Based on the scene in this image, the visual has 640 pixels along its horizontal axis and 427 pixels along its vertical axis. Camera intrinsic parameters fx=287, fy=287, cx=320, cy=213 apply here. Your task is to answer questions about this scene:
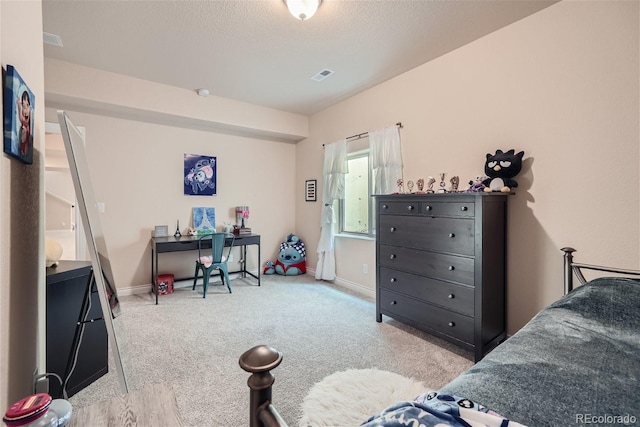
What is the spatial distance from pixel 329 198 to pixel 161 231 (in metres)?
2.51

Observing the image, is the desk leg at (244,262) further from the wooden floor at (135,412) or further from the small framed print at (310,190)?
the wooden floor at (135,412)

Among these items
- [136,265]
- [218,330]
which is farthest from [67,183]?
[218,330]

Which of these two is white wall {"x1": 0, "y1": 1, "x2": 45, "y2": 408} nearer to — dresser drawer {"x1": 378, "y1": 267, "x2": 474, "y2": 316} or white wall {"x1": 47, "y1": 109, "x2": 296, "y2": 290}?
white wall {"x1": 47, "y1": 109, "x2": 296, "y2": 290}

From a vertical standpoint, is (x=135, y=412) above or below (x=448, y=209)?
below

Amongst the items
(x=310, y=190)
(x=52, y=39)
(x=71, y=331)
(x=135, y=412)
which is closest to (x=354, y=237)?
(x=310, y=190)

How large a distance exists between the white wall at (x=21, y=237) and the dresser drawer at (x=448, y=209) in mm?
2631

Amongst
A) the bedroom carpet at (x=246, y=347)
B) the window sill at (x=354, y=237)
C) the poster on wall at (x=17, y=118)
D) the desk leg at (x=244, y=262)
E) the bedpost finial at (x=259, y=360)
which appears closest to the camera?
the bedpost finial at (x=259, y=360)

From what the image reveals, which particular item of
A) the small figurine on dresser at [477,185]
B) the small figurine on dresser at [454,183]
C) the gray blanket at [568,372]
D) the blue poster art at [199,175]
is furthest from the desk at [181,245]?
the gray blanket at [568,372]

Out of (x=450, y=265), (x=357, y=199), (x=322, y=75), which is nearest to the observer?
(x=450, y=265)

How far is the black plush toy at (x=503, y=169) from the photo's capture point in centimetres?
238

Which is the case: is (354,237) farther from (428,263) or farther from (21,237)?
(21,237)

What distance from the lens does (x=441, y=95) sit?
3039 millimetres

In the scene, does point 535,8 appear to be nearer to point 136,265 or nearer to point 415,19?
point 415,19

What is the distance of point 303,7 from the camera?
7.09ft
